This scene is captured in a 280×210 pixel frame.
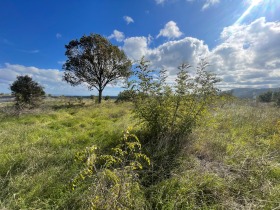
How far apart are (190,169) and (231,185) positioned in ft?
2.34

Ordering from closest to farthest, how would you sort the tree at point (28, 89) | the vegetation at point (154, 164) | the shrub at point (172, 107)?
the vegetation at point (154, 164)
the shrub at point (172, 107)
the tree at point (28, 89)

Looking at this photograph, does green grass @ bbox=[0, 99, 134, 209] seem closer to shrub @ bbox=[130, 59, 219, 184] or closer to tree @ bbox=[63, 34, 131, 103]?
shrub @ bbox=[130, 59, 219, 184]

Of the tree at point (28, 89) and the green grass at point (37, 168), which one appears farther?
the tree at point (28, 89)

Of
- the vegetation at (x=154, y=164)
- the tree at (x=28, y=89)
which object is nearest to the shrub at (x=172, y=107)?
the vegetation at (x=154, y=164)

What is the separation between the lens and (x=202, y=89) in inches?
163

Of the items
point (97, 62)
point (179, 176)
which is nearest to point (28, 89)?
point (97, 62)

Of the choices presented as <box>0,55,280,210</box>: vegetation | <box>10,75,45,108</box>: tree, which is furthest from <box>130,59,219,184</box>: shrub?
<box>10,75,45,108</box>: tree

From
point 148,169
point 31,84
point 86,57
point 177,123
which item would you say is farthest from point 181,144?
point 86,57

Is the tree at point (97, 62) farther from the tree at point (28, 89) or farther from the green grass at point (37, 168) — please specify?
the green grass at point (37, 168)

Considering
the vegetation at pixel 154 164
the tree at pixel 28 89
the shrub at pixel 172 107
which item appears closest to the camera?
the vegetation at pixel 154 164

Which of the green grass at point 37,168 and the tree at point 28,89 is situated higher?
the tree at point 28,89

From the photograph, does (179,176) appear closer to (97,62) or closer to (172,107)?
(172,107)

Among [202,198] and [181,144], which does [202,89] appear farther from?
[202,198]

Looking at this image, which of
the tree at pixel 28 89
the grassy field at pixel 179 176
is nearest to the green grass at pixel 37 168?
the grassy field at pixel 179 176
